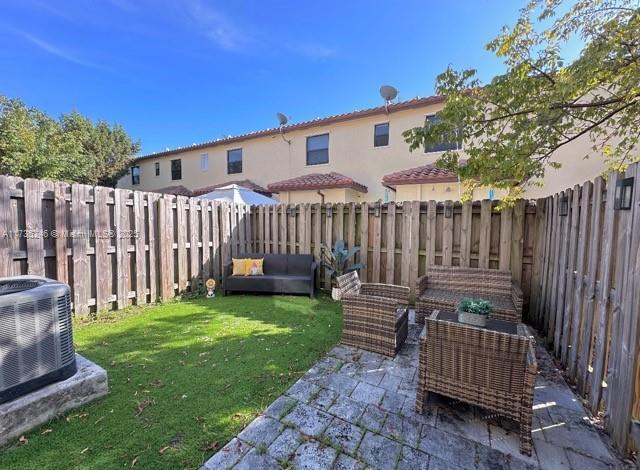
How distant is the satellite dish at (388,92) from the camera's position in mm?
9711

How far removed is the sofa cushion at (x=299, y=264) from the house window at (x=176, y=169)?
42.2 ft

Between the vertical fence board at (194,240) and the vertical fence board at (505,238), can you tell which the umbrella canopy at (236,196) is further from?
the vertical fence board at (505,238)

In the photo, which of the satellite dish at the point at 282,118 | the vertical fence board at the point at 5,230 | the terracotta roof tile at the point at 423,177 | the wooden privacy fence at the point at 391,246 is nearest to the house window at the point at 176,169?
the satellite dish at the point at 282,118

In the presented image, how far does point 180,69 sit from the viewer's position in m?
10.2

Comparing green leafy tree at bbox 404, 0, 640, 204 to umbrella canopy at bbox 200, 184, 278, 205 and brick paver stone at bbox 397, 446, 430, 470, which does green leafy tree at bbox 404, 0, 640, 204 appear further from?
umbrella canopy at bbox 200, 184, 278, 205

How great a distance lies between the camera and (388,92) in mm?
9758

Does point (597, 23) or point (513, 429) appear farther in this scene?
point (597, 23)

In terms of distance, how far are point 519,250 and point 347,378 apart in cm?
383

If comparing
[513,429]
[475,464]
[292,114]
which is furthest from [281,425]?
[292,114]

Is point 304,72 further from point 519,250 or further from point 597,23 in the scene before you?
point 519,250

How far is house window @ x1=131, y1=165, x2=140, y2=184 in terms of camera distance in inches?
712

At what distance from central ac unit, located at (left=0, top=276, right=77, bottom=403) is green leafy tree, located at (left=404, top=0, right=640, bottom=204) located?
419 cm

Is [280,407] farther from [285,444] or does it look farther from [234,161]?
[234,161]

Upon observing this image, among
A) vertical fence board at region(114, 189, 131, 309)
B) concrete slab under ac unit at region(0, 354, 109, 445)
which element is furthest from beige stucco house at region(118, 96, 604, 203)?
concrete slab under ac unit at region(0, 354, 109, 445)
